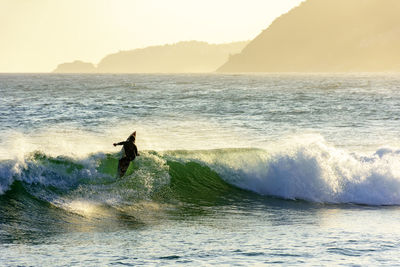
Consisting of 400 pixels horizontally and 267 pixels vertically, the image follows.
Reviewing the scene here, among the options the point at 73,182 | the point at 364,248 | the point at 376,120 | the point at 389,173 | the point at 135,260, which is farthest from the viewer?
the point at 376,120

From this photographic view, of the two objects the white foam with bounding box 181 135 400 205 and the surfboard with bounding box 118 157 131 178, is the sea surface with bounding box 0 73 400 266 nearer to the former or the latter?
the white foam with bounding box 181 135 400 205

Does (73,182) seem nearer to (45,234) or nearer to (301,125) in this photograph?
(45,234)

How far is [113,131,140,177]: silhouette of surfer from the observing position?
15.6 metres

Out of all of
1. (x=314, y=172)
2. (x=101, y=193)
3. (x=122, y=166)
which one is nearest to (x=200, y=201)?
(x=122, y=166)

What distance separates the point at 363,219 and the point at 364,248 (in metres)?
3.27

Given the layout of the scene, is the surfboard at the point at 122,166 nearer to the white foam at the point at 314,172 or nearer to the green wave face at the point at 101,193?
the green wave face at the point at 101,193

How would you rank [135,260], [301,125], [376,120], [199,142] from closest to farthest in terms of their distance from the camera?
[135,260], [199,142], [301,125], [376,120]

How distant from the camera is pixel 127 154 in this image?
15.9 m

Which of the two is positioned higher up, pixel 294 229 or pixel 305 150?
pixel 305 150

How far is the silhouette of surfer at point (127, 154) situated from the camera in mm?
15578

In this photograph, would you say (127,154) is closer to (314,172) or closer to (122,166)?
(122,166)

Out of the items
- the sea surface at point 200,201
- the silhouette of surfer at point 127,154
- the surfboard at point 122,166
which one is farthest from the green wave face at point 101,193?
the silhouette of surfer at point 127,154

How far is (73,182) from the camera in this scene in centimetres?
1564

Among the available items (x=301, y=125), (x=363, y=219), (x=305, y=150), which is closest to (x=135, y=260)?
(x=363, y=219)
